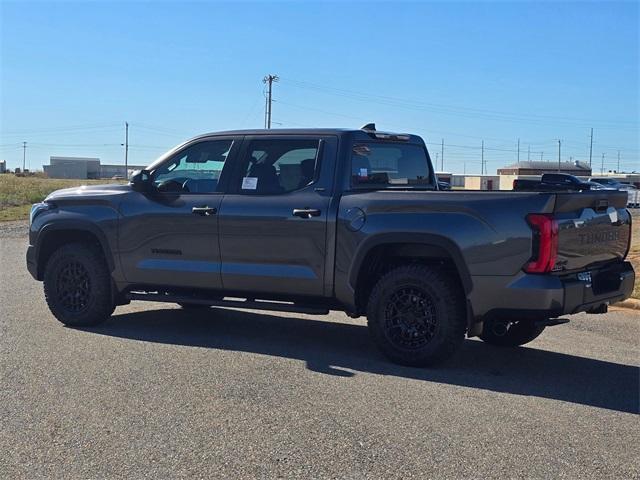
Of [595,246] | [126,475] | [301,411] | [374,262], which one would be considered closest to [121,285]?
[374,262]

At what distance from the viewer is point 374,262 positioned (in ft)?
21.2

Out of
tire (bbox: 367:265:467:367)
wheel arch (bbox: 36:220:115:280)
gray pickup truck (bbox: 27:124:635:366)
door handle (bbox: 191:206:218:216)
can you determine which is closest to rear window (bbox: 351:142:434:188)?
gray pickup truck (bbox: 27:124:635:366)

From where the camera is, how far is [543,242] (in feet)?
18.1

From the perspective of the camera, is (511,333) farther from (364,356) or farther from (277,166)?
(277,166)

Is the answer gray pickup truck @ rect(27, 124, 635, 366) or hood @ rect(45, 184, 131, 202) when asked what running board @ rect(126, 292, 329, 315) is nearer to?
gray pickup truck @ rect(27, 124, 635, 366)

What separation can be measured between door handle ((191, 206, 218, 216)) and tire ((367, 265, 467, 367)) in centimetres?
175

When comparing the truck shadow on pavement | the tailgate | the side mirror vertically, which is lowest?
the truck shadow on pavement

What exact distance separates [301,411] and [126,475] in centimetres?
138

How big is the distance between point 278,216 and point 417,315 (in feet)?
4.99

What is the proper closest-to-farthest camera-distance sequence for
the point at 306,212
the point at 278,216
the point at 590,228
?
1. the point at 590,228
2. the point at 306,212
3. the point at 278,216

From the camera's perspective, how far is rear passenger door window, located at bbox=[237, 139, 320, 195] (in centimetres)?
687

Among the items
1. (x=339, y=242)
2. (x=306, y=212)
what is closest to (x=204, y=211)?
(x=306, y=212)

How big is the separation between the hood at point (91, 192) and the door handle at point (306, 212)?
2.03 metres

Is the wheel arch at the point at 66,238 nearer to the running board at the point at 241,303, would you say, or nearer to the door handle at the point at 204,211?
the running board at the point at 241,303
